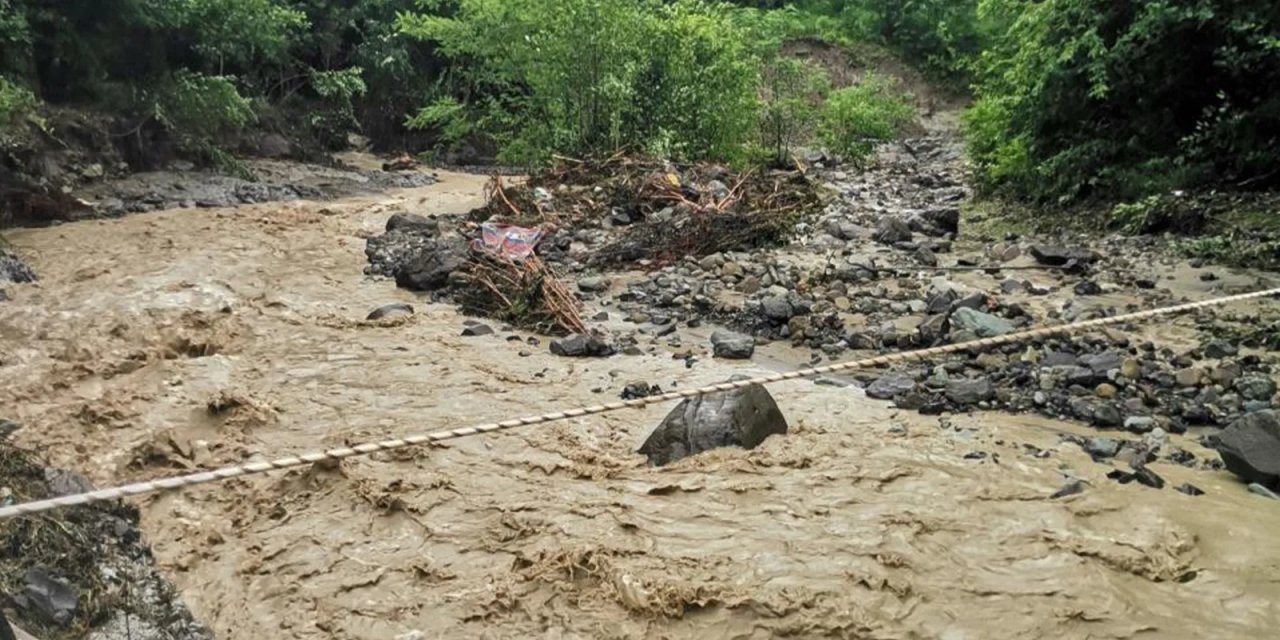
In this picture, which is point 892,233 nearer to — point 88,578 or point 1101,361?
point 1101,361

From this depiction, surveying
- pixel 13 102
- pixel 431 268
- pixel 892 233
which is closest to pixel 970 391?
pixel 892 233

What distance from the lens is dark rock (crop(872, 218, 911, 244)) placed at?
9516 mm

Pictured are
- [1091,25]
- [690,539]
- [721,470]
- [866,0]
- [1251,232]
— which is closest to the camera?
[690,539]

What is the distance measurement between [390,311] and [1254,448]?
591 centimetres

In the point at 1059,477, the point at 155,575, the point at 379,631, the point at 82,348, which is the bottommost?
the point at 82,348

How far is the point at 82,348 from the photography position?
21.6 ft

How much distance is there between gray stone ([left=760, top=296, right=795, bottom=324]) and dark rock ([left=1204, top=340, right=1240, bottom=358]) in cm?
259

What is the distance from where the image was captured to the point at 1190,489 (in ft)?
12.6

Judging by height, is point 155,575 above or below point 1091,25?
below

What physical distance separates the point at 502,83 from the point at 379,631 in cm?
1303

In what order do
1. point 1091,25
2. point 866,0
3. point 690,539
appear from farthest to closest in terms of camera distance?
point 866,0 → point 1091,25 → point 690,539

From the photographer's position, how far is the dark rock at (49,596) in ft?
10.5

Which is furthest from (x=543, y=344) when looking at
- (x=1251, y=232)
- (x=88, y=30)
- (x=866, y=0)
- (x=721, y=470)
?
(x=866, y=0)

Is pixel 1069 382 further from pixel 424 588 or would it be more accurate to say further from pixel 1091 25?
pixel 1091 25
